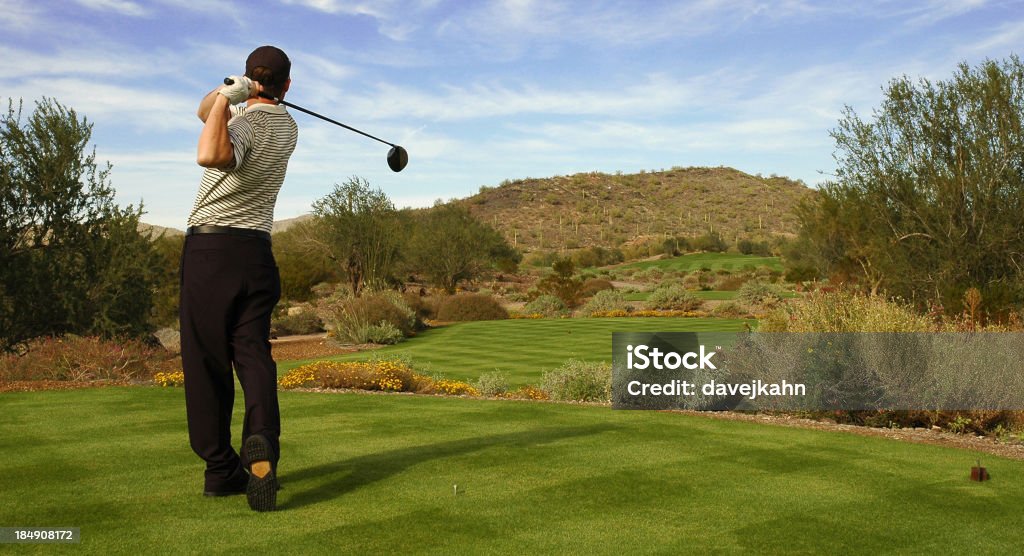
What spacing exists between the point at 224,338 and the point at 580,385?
8521 mm

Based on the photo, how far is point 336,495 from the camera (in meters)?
5.54

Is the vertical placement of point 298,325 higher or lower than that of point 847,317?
lower

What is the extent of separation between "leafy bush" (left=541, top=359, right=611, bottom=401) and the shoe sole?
321 inches

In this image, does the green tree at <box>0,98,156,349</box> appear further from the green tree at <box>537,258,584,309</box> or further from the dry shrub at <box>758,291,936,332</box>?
the green tree at <box>537,258,584,309</box>

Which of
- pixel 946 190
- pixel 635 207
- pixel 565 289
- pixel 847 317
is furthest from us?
pixel 635 207

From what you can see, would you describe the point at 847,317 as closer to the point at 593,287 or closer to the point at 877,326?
the point at 877,326

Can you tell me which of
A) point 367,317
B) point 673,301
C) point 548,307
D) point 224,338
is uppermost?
point 224,338

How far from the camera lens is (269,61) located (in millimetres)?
5465

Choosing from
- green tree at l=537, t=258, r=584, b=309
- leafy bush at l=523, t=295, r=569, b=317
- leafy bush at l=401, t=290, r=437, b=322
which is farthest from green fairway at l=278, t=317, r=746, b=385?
green tree at l=537, t=258, r=584, b=309

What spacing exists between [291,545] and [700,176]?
13594 centimetres

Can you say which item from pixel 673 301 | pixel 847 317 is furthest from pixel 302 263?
pixel 847 317

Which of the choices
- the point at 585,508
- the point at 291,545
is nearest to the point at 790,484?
the point at 585,508

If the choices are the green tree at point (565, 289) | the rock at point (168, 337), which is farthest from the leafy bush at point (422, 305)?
the rock at point (168, 337)

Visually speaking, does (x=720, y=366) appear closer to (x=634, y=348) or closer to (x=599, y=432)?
(x=634, y=348)
